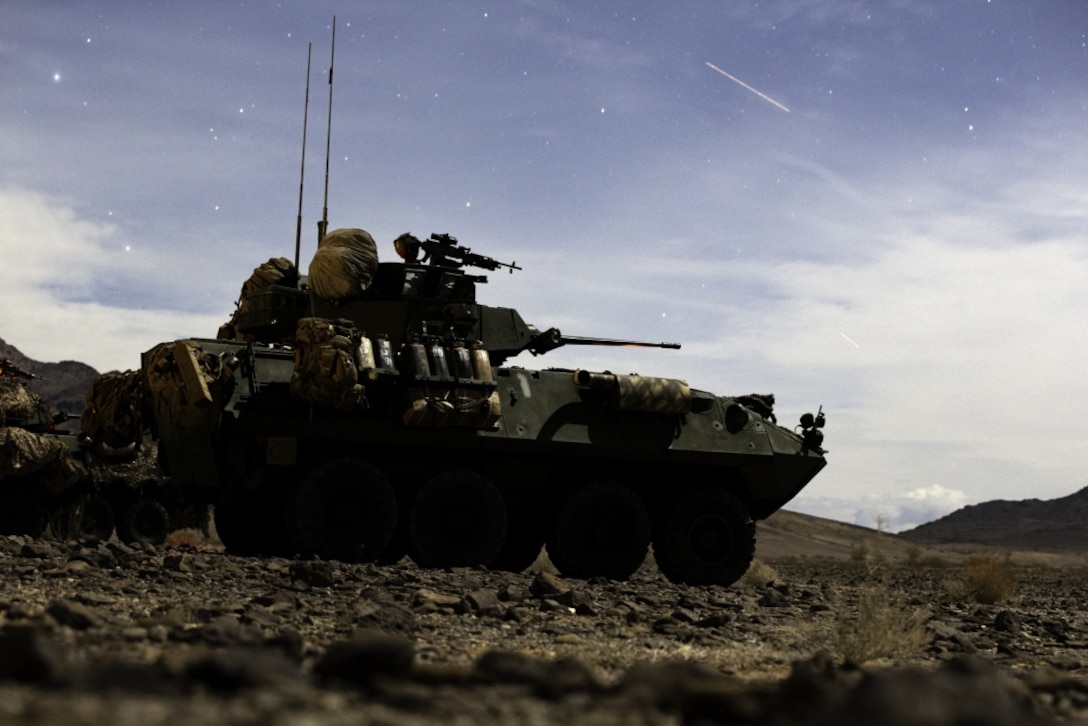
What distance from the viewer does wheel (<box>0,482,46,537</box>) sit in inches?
788

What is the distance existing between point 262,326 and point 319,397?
2.89m

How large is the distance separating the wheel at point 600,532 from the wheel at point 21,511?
9948 millimetres

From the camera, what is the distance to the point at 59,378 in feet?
245

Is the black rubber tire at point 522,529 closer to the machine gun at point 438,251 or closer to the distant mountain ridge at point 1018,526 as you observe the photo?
the machine gun at point 438,251

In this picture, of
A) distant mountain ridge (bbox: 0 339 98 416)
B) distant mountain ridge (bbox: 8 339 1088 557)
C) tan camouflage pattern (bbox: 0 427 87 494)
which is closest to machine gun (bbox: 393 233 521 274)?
tan camouflage pattern (bbox: 0 427 87 494)

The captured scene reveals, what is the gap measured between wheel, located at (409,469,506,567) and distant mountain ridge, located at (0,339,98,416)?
56311 mm

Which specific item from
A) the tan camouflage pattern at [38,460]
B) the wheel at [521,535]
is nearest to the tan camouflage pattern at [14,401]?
the tan camouflage pattern at [38,460]

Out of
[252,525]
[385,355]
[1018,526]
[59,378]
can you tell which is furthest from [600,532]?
[1018,526]

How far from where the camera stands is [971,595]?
16.7 metres

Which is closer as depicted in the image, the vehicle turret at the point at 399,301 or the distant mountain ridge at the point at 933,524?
the vehicle turret at the point at 399,301

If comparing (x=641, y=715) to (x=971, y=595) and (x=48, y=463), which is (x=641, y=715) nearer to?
(x=971, y=595)

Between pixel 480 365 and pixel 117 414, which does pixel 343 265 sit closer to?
pixel 480 365

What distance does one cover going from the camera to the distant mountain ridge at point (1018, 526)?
230ft

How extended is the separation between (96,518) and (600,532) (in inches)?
473
